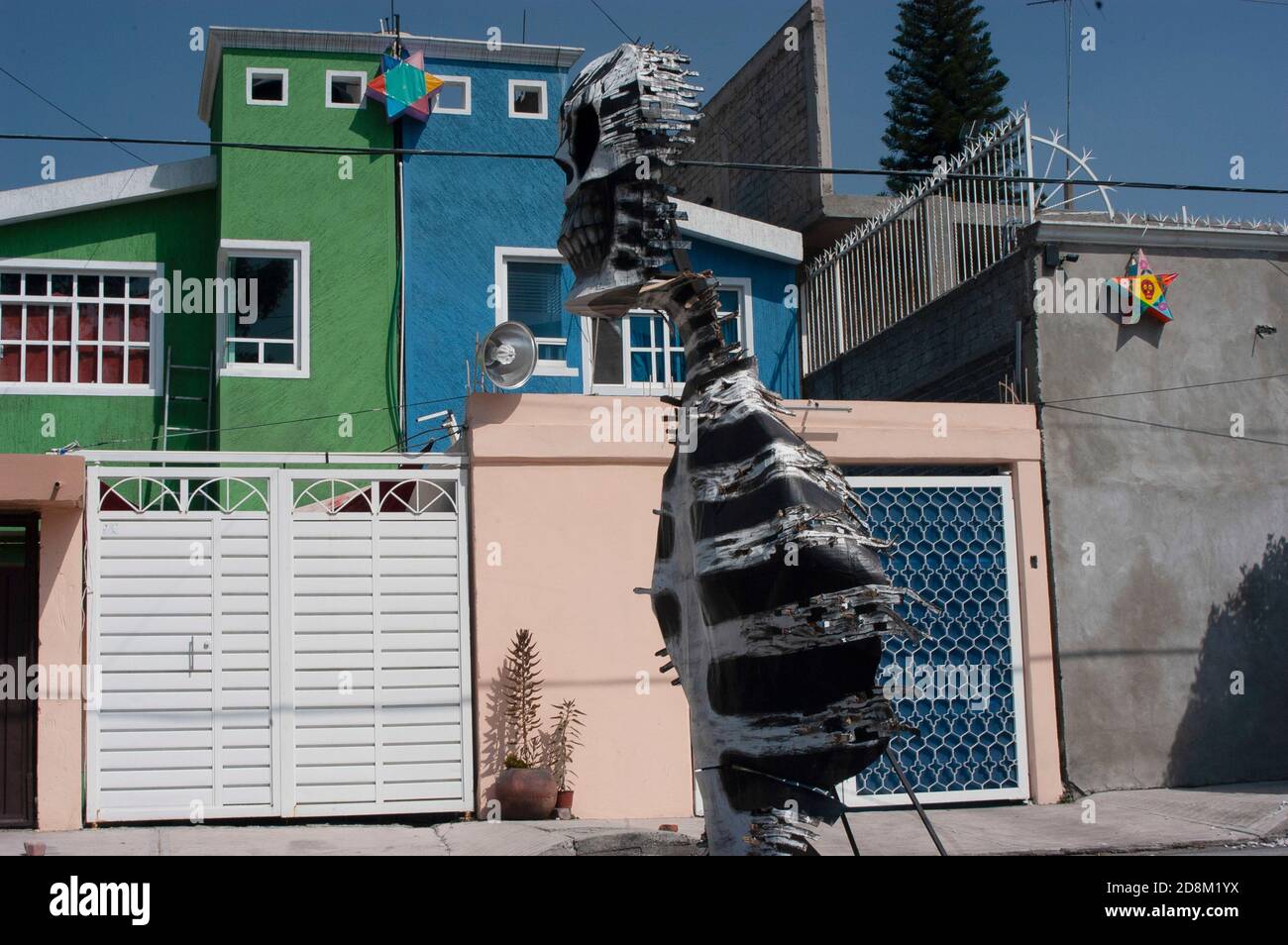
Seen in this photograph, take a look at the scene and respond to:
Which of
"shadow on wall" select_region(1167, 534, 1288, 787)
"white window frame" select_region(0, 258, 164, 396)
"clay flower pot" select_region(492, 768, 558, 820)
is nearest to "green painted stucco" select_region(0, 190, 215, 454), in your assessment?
"white window frame" select_region(0, 258, 164, 396)

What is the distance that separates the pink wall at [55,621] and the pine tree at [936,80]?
77.5ft

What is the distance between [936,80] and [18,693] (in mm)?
25889

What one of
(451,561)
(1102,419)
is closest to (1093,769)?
(1102,419)

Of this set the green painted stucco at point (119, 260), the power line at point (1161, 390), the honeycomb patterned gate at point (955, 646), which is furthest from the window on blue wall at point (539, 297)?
the power line at point (1161, 390)

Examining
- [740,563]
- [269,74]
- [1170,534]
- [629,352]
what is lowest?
[740,563]

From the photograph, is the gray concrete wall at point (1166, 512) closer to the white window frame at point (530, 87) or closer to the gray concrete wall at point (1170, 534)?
the gray concrete wall at point (1170, 534)

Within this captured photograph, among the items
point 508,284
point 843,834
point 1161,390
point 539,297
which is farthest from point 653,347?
point 843,834

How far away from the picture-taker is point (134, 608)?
10.4m

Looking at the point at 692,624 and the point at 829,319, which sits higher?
the point at 829,319

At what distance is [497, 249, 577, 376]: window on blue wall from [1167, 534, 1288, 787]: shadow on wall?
6.71 metres

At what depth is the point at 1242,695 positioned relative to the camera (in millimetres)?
12406

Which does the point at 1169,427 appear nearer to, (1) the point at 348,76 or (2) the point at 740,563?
(1) the point at 348,76
